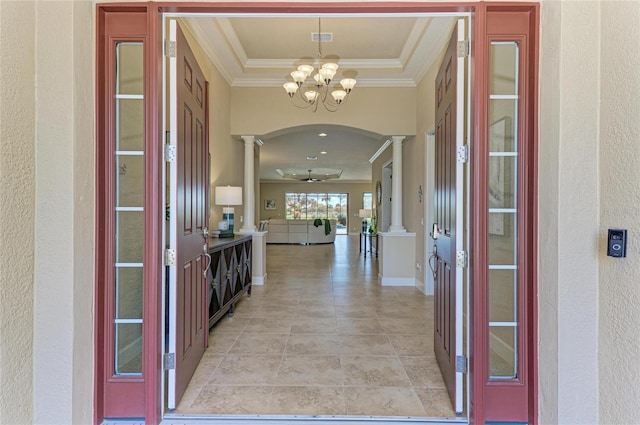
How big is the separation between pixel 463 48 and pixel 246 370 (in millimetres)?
2607

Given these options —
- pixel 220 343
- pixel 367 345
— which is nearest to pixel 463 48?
pixel 367 345

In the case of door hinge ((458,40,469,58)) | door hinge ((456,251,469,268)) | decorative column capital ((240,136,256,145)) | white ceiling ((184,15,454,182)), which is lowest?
door hinge ((456,251,469,268))

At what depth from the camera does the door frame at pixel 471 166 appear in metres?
1.69

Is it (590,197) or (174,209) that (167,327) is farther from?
(590,197)

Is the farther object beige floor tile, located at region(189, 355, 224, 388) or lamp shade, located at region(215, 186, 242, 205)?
lamp shade, located at region(215, 186, 242, 205)

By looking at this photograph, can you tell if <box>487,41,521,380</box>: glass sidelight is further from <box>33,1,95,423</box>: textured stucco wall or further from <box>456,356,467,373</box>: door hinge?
<box>33,1,95,423</box>: textured stucco wall

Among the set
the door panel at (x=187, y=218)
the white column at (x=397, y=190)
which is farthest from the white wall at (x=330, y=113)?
the door panel at (x=187, y=218)

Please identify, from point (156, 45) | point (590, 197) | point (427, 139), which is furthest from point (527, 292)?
point (427, 139)

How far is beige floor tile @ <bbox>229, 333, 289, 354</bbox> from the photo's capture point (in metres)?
2.78

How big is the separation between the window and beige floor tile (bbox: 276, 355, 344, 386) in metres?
14.2

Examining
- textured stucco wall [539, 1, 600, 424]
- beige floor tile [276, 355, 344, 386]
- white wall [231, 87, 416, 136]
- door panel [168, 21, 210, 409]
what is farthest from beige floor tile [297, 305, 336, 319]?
white wall [231, 87, 416, 136]

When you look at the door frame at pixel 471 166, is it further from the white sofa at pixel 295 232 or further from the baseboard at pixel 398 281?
the white sofa at pixel 295 232

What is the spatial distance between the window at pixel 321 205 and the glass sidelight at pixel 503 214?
15003mm

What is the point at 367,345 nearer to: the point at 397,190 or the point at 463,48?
the point at 463,48
